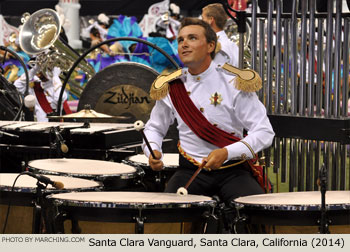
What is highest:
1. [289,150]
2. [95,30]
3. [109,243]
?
[95,30]

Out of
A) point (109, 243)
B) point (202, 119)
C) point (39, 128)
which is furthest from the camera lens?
point (39, 128)

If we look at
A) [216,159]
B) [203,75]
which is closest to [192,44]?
[203,75]

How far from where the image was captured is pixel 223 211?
3.27m

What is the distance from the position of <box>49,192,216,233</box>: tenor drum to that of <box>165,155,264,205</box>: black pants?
0.53 meters

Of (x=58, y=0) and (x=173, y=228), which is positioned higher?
(x=58, y=0)

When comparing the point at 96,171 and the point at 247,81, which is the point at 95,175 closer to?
the point at 96,171

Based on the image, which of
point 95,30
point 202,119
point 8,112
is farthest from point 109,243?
point 95,30

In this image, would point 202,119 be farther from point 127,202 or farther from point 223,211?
point 127,202

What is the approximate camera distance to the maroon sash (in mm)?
3648

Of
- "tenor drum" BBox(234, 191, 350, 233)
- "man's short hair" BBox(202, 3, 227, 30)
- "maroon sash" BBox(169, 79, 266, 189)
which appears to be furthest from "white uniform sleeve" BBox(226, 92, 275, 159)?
"man's short hair" BBox(202, 3, 227, 30)

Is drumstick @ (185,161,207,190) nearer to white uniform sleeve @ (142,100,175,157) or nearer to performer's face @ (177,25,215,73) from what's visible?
white uniform sleeve @ (142,100,175,157)

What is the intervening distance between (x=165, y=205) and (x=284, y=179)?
46.3 inches

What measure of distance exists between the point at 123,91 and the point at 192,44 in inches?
133

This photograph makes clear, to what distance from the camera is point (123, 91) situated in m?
6.97
